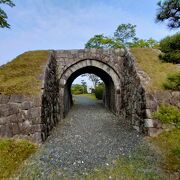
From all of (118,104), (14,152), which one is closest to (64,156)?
(14,152)

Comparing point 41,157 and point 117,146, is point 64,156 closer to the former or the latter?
point 41,157

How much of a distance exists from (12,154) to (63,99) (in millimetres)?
6305

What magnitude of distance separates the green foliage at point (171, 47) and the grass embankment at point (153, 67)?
158 inches

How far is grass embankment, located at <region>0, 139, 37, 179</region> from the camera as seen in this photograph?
5.84 metres

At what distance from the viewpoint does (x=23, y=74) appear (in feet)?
33.2

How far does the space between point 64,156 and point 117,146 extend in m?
1.88

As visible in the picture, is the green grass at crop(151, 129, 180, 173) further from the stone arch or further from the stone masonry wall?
the stone arch

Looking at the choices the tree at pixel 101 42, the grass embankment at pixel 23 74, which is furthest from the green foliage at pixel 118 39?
the grass embankment at pixel 23 74

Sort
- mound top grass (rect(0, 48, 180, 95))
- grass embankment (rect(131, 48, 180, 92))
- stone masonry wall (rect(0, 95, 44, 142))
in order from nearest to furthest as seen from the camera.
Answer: stone masonry wall (rect(0, 95, 44, 142)), mound top grass (rect(0, 48, 180, 95)), grass embankment (rect(131, 48, 180, 92))

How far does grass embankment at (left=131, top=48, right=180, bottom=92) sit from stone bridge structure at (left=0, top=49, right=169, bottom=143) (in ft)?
1.37

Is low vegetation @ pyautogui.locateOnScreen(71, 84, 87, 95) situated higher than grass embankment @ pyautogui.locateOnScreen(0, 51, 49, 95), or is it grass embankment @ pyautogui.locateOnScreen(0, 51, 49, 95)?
grass embankment @ pyautogui.locateOnScreen(0, 51, 49, 95)

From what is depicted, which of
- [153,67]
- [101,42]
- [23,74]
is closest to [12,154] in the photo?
[23,74]

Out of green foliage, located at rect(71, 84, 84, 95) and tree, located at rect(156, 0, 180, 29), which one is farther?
green foliage, located at rect(71, 84, 84, 95)

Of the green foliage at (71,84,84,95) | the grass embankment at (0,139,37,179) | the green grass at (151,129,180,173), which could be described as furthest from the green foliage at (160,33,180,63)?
the green foliage at (71,84,84,95)
